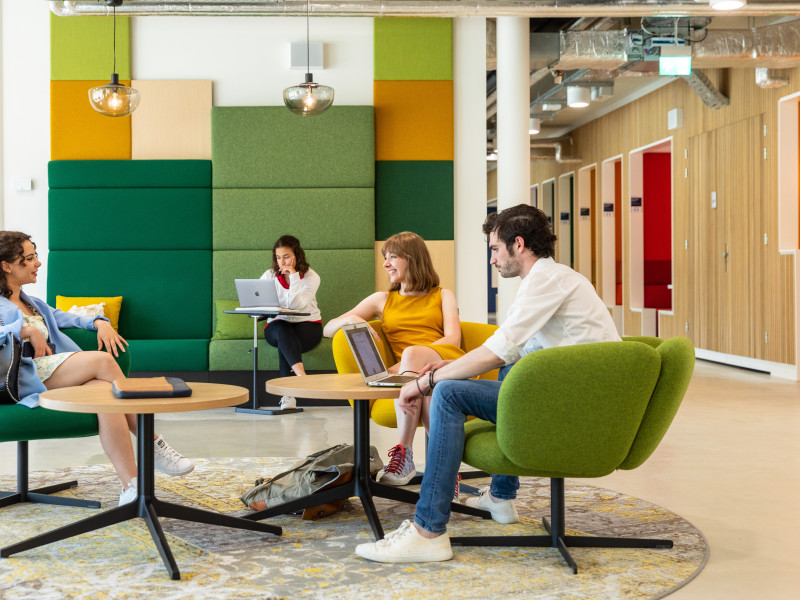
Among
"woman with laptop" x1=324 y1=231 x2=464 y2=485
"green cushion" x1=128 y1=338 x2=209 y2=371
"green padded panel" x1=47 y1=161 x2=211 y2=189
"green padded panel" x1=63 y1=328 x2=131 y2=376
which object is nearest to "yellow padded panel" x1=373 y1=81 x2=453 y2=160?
"green padded panel" x1=47 y1=161 x2=211 y2=189

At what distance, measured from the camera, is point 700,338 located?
1047cm

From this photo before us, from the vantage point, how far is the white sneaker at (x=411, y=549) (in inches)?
117

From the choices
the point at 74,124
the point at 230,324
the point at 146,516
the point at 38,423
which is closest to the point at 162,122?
the point at 74,124

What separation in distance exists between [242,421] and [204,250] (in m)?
1.60

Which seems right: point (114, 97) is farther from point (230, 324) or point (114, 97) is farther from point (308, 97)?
point (230, 324)

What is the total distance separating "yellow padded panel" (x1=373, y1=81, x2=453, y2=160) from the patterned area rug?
399 centimetres

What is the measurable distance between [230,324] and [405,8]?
2694 mm

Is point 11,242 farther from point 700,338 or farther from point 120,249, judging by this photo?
point 700,338

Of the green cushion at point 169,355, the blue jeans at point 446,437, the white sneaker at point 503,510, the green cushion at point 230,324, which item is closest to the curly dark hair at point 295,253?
the green cushion at point 230,324

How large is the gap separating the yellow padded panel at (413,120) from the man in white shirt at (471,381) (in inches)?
171

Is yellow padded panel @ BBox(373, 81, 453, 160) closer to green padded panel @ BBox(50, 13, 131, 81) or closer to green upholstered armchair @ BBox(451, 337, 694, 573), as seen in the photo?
green padded panel @ BBox(50, 13, 131, 81)

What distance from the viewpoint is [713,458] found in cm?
482

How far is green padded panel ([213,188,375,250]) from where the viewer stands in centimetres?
715

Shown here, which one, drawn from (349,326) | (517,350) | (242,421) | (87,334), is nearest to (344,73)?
(242,421)
